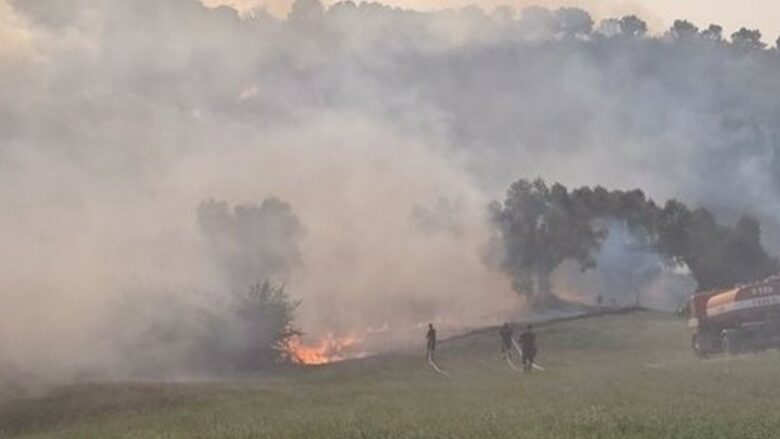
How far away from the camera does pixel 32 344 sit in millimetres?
73062

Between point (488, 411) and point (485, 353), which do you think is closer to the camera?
point (488, 411)

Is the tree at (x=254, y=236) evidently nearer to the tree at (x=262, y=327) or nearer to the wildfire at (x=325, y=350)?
the wildfire at (x=325, y=350)

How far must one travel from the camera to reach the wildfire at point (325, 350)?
8961 centimetres

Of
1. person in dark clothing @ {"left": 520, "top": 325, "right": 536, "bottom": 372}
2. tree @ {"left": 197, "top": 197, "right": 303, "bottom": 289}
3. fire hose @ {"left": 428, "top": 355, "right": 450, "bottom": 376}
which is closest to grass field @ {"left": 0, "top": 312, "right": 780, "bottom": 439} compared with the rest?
fire hose @ {"left": 428, "top": 355, "right": 450, "bottom": 376}

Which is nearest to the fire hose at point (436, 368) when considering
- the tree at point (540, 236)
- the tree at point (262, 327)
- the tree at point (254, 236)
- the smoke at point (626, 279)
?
the tree at point (262, 327)

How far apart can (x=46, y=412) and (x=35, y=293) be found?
37304mm

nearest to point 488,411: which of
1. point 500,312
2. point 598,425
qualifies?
point 598,425

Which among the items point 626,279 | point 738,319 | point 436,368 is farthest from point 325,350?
point 626,279

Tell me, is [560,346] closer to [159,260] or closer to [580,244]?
[159,260]

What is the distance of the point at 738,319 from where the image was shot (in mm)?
62406

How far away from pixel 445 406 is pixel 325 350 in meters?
74.1

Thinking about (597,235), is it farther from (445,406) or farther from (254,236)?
(445,406)

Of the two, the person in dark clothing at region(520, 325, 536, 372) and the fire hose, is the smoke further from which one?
the person in dark clothing at region(520, 325, 536, 372)

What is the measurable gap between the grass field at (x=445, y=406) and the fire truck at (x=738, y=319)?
224 centimetres
